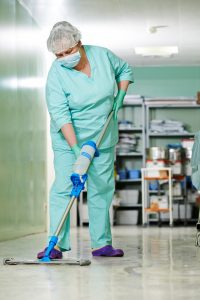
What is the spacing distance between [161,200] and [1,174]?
433 cm

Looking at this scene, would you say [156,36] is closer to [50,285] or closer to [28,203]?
[28,203]

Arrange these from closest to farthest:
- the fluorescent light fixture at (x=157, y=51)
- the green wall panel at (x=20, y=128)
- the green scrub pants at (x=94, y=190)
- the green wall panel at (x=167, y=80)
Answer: the green scrub pants at (x=94, y=190) → the green wall panel at (x=20, y=128) → the fluorescent light fixture at (x=157, y=51) → the green wall panel at (x=167, y=80)

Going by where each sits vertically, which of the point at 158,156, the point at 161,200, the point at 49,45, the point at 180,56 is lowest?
the point at 161,200

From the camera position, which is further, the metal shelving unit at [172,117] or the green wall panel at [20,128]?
the metal shelving unit at [172,117]

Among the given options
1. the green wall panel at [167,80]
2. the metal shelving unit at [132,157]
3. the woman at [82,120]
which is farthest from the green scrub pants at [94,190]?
the green wall panel at [167,80]

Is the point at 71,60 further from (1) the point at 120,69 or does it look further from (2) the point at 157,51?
(2) the point at 157,51

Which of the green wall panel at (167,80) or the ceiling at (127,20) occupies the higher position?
the ceiling at (127,20)

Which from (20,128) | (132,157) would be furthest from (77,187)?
(132,157)

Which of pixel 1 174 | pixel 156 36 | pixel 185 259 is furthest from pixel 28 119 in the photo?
pixel 185 259

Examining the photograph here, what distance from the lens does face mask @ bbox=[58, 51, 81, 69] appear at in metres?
3.32

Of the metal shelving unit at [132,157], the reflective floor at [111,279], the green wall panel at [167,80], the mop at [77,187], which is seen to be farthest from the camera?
the green wall panel at [167,80]

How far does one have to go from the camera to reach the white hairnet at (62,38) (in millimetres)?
3268

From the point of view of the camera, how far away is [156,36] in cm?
774

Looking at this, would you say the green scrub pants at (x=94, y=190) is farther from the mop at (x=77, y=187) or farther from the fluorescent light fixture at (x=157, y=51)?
the fluorescent light fixture at (x=157, y=51)
